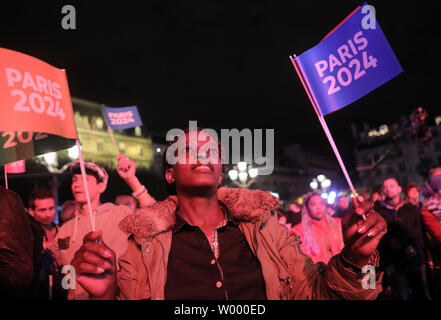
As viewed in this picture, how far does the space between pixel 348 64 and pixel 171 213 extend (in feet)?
7.08

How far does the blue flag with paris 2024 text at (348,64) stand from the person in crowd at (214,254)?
3.97ft

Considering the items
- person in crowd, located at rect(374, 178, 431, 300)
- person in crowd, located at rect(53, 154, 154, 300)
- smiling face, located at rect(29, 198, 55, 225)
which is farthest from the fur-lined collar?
person in crowd, located at rect(374, 178, 431, 300)

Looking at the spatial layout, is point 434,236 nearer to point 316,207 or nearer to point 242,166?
point 316,207

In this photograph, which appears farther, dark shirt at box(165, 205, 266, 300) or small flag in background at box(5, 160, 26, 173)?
small flag in background at box(5, 160, 26, 173)

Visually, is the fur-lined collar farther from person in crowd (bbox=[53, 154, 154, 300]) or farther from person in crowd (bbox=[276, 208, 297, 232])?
person in crowd (bbox=[276, 208, 297, 232])

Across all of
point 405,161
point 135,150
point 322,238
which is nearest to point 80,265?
point 322,238

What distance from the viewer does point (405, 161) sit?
84.3m

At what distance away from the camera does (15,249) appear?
2752 mm

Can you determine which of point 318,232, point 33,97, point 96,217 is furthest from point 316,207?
point 33,97

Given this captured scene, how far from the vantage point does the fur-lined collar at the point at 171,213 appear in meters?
2.92

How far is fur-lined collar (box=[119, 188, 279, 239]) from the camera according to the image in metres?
2.92

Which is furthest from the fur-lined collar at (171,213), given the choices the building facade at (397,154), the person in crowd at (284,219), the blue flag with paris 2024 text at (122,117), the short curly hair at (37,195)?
the building facade at (397,154)

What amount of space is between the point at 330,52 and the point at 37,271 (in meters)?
3.25

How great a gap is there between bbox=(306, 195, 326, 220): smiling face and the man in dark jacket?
15.2ft
